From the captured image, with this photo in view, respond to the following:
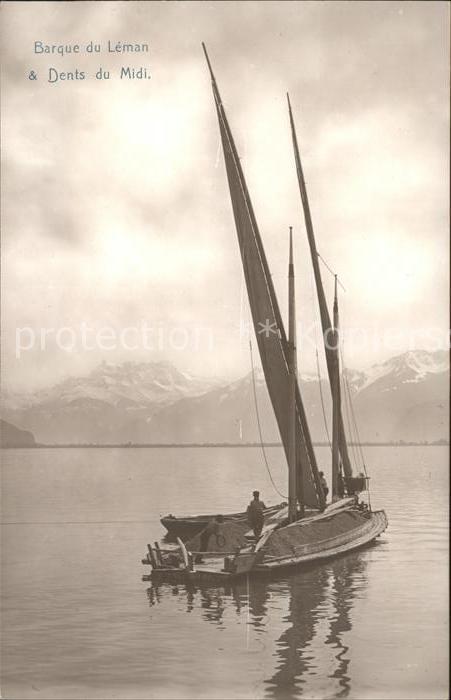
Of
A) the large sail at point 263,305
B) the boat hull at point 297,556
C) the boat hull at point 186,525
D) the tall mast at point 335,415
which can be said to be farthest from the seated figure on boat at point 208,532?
the boat hull at point 186,525

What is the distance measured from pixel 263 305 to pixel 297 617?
28.4 ft

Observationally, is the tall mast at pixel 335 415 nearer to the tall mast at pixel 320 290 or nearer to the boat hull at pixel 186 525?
the tall mast at pixel 320 290

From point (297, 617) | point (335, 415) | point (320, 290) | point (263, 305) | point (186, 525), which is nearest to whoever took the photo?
point (297, 617)

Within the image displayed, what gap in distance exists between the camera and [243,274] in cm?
2616

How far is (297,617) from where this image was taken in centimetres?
2048

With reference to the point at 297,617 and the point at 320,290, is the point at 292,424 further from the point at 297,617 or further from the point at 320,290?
the point at 320,290

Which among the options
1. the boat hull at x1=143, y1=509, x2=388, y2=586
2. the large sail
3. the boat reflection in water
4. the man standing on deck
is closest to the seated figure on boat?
the boat hull at x1=143, y1=509, x2=388, y2=586

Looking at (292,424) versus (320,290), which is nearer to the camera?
(292,424)

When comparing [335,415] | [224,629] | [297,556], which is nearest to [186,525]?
[335,415]

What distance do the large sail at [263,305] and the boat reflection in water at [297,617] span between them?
330 cm

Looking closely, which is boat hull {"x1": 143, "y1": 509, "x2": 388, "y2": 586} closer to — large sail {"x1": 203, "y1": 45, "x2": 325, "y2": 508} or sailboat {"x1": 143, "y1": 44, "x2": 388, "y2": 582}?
sailboat {"x1": 143, "y1": 44, "x2": 388, "y2": 582}

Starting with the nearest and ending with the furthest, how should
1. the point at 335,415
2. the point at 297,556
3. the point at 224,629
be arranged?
the point at 224,629, the point at 297,556, the point at 335,415

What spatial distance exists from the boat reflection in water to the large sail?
330 cm

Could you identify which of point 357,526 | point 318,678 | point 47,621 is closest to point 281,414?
point 357,526
